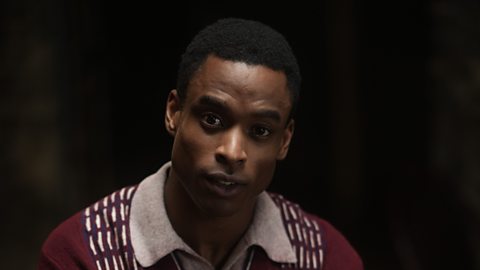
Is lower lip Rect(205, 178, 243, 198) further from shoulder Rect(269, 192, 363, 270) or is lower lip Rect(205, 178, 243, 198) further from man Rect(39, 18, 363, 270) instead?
shoulder Rect(269, 192, 363, 270)

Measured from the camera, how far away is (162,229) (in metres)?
1.74

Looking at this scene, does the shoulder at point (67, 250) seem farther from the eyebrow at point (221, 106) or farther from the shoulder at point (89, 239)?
the eyebrow at point (221, 106)

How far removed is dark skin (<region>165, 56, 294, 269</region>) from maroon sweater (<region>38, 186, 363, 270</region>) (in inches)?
6.8

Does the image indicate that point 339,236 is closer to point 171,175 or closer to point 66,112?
point 171,175

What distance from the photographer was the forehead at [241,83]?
61.7 inches

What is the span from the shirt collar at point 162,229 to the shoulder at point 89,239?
0.03 meters

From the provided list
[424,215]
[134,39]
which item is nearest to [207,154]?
[424,215]

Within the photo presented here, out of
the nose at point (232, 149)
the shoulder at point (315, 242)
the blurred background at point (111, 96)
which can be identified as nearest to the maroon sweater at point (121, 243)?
the shoulder at point (315, 242)

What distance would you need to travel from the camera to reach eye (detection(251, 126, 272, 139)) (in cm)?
160

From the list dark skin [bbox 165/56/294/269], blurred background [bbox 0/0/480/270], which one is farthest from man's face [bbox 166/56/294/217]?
blurred background [bbox 0/0/480/270]

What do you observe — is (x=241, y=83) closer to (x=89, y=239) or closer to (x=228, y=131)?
(x=228, y=131)

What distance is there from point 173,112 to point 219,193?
0.20m

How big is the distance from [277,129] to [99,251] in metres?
0.43

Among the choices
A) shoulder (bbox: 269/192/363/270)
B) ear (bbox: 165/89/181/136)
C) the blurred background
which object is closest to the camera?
ear (bbox: 165/89/181/136)
